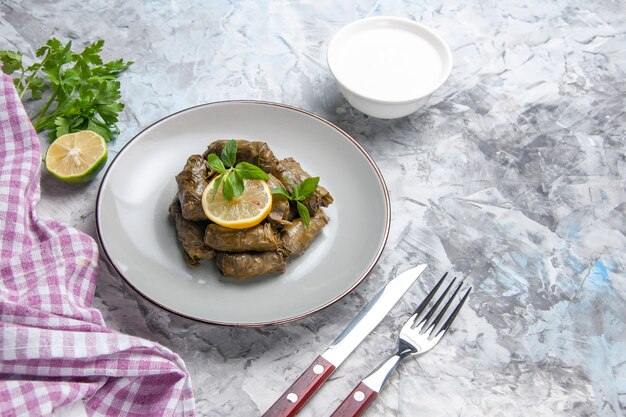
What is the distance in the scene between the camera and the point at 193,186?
288 cm

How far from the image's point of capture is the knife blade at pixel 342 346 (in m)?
2.53

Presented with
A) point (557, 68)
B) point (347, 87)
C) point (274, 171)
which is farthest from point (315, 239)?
point (557, 68)

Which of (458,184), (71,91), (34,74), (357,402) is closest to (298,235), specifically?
(357,402)

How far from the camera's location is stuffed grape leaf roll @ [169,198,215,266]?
284 centimetres

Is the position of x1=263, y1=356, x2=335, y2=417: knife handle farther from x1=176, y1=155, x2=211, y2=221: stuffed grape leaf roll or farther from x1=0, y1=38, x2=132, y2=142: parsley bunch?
x1=0, y1=38, x2=132, y2=142: parsley bunch

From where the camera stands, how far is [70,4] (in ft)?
13.0

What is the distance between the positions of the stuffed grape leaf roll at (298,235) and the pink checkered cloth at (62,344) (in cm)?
63

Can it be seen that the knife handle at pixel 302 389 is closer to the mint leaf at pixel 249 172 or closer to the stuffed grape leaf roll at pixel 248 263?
the stuffed grape leaf roll at pixel 248 263

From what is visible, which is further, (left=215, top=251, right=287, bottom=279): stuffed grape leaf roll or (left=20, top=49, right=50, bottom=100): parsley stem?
(left=20, top=49, right=50, bottom=100): parsley stem

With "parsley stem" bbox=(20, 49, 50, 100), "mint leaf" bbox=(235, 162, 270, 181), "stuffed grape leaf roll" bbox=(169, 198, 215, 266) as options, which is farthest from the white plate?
"parsley stem" bbox=(20, 49, 50, 100)

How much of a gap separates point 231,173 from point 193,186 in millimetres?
173

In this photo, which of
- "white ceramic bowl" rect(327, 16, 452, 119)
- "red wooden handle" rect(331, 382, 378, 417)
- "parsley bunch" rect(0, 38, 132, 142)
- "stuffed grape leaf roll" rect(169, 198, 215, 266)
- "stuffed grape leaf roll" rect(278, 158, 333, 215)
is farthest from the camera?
"white ceramic bowl" rect(327, 16, 452, 119)

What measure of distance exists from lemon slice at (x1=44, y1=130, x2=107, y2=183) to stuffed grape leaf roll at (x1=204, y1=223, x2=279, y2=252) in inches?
28.0

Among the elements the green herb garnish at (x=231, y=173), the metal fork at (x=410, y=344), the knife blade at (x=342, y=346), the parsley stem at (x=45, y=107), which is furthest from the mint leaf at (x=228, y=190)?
the parsley stem at (x=45, y=107)
